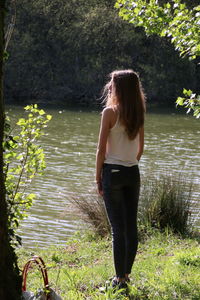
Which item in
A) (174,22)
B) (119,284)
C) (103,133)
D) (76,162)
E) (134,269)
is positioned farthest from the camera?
(76,162)

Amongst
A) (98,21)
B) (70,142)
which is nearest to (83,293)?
(70,142)

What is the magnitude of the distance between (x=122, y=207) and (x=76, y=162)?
11.8 metres

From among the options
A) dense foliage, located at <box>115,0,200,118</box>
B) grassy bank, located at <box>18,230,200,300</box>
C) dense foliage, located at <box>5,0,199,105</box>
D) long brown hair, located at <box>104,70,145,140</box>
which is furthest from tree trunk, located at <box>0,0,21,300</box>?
dense foliage, located at <box>5,0,199,105</box>

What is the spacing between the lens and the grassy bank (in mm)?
4104

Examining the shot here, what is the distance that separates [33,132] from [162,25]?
208cm

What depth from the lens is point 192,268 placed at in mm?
4973

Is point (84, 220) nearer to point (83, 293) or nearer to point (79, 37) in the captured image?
point (83, 293)

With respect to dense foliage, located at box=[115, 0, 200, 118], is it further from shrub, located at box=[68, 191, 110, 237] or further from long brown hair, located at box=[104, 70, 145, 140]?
shrub, located at box=[68, 191, 110, 237]

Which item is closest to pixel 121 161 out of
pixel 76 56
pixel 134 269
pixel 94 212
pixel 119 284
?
pixel 119 284

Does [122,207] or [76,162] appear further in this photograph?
[76,162]

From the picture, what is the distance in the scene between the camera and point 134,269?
16.6 ft

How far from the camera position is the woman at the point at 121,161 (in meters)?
3.95

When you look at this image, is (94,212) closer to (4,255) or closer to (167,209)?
(167,209)

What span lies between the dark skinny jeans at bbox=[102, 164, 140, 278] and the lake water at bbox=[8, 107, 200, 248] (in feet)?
13.4
